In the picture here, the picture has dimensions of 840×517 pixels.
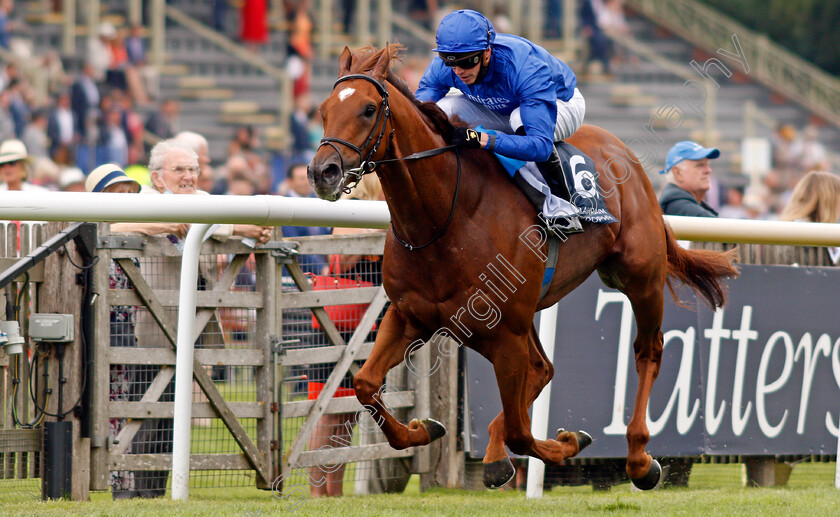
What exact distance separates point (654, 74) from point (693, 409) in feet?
54.3

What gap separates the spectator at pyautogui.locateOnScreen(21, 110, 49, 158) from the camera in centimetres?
1386

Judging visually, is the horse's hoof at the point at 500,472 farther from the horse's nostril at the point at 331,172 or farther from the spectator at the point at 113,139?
the spectator at the point at 113,139

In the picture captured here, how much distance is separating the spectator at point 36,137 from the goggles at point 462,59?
429 inches

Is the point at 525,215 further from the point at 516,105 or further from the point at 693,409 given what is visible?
the point at 693,409

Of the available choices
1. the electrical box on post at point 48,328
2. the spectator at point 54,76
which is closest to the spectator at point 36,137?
the spectator at point 54,76

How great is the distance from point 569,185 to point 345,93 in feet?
3.85

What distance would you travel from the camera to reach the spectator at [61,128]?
14.1 m

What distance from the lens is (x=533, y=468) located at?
16.4ft

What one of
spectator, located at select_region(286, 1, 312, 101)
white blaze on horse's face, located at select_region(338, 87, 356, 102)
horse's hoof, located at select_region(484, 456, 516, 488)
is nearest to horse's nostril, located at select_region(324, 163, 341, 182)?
white blaze on horse's face, located at select_region(338, 87, 356, 102)

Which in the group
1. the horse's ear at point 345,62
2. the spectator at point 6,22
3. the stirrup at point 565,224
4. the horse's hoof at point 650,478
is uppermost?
the spectator at point 6,22

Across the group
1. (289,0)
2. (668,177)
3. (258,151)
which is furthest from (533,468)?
A: (289,0)

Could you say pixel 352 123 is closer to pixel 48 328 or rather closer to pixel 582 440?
pixel 48 328

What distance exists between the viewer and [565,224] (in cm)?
429

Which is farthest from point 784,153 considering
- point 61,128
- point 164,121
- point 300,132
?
point 61,128
